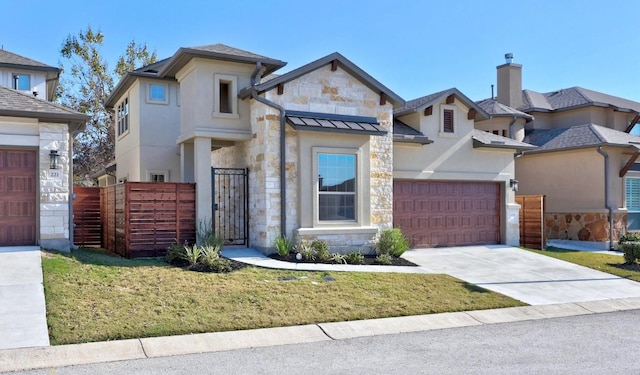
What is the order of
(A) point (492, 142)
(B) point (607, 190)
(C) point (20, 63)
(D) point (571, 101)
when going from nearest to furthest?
(A) point (492, 142), (B) point (607, 190), (C) point (20, 63), (D) point (571, 101)

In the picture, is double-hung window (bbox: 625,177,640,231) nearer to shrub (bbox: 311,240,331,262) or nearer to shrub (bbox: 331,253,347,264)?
shrub (bbox: 331,253,347,264)

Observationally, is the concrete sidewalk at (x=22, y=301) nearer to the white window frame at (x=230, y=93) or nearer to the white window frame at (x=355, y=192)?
the white window frame at (x=230, y=93)

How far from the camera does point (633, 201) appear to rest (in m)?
21.3

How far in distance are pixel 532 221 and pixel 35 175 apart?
15.7 metres

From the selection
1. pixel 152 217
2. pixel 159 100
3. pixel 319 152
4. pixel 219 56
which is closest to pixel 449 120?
pixel 319 152

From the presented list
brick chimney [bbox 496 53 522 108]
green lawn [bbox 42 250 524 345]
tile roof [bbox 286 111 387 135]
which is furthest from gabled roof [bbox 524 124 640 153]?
green lawn [bbox 42 250 524 345]

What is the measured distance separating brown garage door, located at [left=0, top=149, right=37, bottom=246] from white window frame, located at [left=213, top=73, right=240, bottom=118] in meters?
4.57

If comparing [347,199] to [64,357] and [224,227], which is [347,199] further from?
[64,357]

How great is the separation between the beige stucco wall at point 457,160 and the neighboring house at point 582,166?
4047 millimetres

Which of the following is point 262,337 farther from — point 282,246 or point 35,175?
point 35,175

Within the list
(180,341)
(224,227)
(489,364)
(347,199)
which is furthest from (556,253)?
(180,341)

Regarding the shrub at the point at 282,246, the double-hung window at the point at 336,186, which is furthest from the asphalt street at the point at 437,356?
the double-hung window at the point at 336,186

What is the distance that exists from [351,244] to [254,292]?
16.4ft

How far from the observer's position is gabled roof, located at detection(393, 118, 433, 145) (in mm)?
16266
